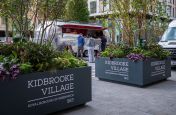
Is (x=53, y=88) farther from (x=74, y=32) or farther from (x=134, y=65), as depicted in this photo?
(x=74, y=32)

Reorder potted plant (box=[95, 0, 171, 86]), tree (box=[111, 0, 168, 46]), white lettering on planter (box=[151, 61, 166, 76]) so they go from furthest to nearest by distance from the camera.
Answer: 1. tree (box=[111, 0, 168, 46])
2. white lettering on planter (box=[151, 61, 166, 76])
3. potted plant (box=[95, 0, 171, 86])

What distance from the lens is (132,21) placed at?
37.2ft

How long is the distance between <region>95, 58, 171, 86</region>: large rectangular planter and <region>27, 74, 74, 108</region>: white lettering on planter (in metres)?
3.25

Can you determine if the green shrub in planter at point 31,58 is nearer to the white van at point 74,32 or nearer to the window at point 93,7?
the white van at point 74,32

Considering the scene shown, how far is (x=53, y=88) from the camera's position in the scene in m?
5.98

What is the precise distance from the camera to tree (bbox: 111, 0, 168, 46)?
1102cm

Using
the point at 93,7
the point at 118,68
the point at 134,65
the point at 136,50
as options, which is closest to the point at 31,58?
the point at 134,65

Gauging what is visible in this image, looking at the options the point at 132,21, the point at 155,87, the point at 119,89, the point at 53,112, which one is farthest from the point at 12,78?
the point at 132,21

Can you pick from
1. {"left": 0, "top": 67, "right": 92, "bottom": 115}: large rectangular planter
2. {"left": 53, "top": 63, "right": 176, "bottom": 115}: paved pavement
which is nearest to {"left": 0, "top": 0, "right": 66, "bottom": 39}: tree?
{"left": 0, "top": 67, "right": 92, "bottom": 115}: large rectangular planter

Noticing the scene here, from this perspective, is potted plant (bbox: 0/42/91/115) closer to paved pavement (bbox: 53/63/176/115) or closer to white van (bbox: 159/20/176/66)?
paved pavement (bbox: 53/63/176/115)

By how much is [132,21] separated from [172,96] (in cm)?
427

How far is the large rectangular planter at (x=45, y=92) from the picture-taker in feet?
17.0

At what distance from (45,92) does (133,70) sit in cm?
400

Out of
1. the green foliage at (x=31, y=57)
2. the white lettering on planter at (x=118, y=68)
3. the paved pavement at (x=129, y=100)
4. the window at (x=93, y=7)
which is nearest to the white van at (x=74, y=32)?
the white lettering on planter at (x=118, y=68)
